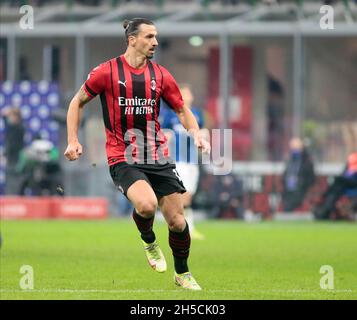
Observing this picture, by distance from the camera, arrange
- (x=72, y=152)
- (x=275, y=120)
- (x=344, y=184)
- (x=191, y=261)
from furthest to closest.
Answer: (x=275, y=120) → (x=344, y=184) → (x=191, y=261) → (x=72, y=152)

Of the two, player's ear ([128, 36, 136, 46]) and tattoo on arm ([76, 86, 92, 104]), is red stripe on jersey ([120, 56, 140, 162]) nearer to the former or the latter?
player's ear ([128, 36, 136, 46])

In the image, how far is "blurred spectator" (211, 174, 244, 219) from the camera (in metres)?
27.4

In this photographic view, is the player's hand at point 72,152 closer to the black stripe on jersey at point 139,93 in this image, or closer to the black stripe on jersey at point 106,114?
the black stripe on jersey at point 106,114

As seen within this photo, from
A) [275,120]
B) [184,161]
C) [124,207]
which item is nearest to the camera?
[184,161]

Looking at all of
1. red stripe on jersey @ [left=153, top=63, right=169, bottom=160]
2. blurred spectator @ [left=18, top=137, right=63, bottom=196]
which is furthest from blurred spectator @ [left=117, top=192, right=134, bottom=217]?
red stripe on jersey @ [left=153, top=63, right=169, bottom=160]

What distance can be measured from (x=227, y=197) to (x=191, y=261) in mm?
11927

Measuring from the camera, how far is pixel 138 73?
1183 cm

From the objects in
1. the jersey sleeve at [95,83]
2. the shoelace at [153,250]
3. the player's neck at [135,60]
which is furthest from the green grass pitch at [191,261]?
the player's neck at [135,60]

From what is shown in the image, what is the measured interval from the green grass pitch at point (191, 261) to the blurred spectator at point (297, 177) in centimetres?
275

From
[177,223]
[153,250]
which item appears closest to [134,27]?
[177,223]

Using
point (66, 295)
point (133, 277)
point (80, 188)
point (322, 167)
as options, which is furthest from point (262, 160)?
point (66, 295)

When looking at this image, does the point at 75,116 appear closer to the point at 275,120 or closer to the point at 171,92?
the point at 171,92

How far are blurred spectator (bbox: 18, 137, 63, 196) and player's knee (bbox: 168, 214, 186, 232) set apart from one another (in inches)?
656

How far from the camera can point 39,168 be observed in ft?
93.5
